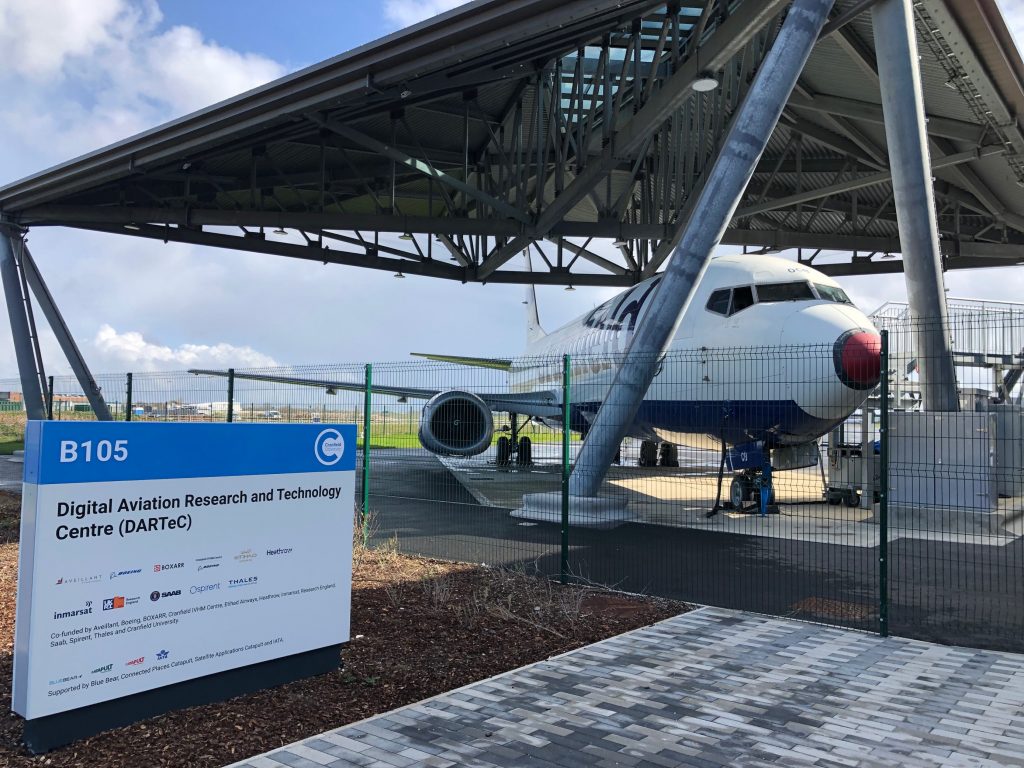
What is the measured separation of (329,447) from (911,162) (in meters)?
11.2

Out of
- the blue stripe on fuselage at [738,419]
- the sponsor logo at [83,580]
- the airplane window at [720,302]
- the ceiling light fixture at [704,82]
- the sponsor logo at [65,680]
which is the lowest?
the sponsor logo at [65,680]

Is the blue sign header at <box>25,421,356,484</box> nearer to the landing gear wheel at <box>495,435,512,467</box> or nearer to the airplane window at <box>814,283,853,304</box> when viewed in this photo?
the airplane window at <box>814,283,853,304</box>

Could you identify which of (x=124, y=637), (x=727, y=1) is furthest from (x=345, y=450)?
(x=727, y=1)

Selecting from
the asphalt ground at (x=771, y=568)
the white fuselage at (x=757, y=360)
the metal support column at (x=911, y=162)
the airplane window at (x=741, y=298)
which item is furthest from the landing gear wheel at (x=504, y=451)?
the metal support column at (x=911, y=162)

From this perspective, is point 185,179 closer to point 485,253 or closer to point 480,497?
point 485,253

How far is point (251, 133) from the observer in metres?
15.2

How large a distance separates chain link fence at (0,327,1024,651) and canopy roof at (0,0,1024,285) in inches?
199

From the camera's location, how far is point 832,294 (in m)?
12.7

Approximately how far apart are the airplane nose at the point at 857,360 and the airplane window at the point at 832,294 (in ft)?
5.39

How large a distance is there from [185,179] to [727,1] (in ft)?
42.9

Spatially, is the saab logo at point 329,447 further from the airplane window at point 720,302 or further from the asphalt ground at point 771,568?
the airplane window at point 720,302

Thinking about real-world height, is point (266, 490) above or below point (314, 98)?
below

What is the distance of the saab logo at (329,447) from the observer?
5074mm

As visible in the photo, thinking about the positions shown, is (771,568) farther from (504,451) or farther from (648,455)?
(648,455)
